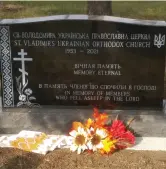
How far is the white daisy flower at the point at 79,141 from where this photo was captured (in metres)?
4.25

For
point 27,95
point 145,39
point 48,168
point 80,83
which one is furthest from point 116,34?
point 48,168

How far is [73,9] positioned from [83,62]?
352 inches

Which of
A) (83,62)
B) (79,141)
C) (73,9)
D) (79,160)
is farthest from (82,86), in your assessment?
(73,9)

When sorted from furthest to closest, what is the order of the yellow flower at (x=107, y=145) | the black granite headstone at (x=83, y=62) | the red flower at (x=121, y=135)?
the black granite headstone at (x=83, y=62)
the red flower at (x=121, y=135)
the yellow flower at (x=107, y=145)

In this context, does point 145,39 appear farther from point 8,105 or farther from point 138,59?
point 8,105

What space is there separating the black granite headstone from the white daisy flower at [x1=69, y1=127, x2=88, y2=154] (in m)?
0.51

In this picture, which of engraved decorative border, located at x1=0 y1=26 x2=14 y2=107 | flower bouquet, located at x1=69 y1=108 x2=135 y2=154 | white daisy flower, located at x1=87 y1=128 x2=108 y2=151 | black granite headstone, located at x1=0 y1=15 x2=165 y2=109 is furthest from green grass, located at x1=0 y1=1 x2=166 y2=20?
white daisy flower, located at x1=87 y1=128 x2=108 y2=151

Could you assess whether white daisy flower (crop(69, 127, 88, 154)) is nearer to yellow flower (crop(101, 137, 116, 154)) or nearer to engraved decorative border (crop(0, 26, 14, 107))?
yellow flower (crop(101, 137, 116, 154))

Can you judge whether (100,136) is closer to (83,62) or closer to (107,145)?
(107,145)

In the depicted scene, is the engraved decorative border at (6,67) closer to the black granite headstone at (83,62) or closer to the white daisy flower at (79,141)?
the black granite headstone at (83,62)

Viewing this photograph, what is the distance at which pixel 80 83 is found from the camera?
4.66m

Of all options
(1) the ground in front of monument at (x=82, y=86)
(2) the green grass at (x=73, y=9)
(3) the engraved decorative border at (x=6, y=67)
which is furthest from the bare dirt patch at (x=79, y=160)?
(2) the green grass at (x=73, y=9)

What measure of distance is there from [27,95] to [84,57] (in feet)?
2.37

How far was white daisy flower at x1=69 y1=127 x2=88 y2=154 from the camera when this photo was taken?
4.25 metres
